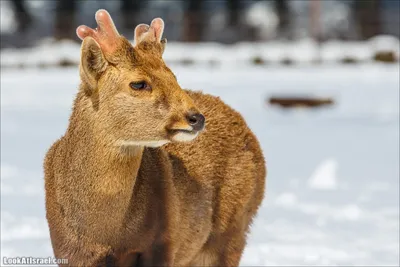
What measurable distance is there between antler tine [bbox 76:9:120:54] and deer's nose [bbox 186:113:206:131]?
59cm

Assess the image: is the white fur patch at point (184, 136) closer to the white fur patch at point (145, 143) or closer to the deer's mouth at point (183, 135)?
the deer's mouth at point (183, 135)

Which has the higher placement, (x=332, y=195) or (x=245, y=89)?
(x=245, y=89)

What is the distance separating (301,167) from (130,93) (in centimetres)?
741

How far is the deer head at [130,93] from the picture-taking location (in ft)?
17.1

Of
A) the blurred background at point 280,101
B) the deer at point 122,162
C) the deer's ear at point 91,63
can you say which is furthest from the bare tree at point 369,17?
the deer's ear at point 91,63

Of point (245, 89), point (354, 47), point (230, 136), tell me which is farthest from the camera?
point (354, 47)

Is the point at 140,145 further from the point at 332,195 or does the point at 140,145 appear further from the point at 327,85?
the point at 327,85

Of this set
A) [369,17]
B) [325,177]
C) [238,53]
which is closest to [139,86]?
[325,177]

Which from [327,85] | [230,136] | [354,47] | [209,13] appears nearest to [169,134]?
[230,136]

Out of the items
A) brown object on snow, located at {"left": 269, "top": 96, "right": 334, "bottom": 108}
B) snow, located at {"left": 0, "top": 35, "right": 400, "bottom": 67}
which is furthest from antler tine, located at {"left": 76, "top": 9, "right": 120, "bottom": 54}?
snow, located at {"left": 0, "top": 35, "right": 400, "bottom": 67}

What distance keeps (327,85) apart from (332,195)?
15.1m

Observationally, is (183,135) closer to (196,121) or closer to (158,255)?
(196,121)

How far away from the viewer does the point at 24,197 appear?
10.5 metres

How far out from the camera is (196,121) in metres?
5.12
